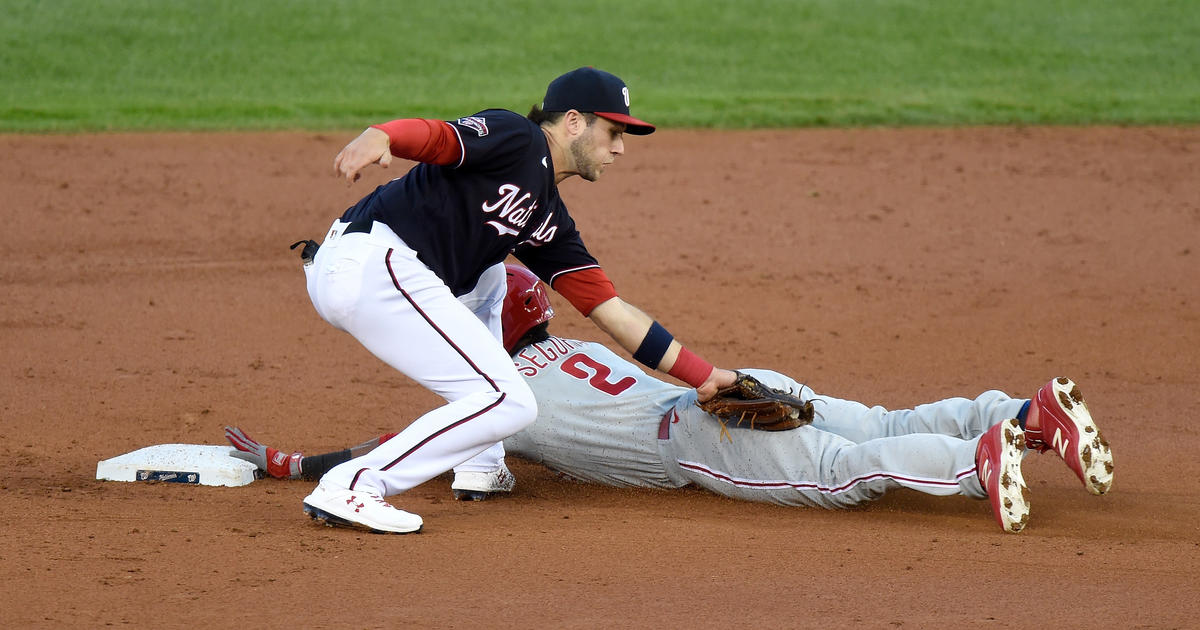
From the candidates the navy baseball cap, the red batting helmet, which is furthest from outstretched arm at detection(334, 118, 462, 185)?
the red batting helmet

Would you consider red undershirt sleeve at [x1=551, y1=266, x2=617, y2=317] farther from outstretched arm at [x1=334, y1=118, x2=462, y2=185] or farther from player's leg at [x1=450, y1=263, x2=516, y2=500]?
outstretched arm at [x1=334, y1=118, x2=462, y2=185]

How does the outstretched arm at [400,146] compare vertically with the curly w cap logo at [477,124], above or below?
below

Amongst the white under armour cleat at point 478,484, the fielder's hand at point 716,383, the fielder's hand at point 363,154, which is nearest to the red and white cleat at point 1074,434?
the fielder's hand at point 716,383

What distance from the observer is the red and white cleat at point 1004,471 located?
3.78 meters

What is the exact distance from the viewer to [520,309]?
4730mm

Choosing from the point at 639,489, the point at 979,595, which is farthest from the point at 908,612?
the point at 639,489

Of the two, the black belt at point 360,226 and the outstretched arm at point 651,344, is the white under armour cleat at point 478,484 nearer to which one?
the outstretched arm at point 651,344

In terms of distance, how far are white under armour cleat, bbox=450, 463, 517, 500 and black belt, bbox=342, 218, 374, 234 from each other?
99cm

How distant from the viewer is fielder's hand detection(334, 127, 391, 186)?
140 inches

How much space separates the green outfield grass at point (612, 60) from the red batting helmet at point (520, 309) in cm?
700

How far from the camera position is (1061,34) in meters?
15.1

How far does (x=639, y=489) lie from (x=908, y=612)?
152 cm

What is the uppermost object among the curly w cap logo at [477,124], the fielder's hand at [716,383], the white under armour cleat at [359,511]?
the curly w cap logo at [477,124]

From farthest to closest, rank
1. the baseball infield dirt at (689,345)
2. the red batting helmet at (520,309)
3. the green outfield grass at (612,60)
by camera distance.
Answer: the green outfield grass at (612,60)
the red batting helmet at (520,309)
the baseball infield dirt at (689,345)
